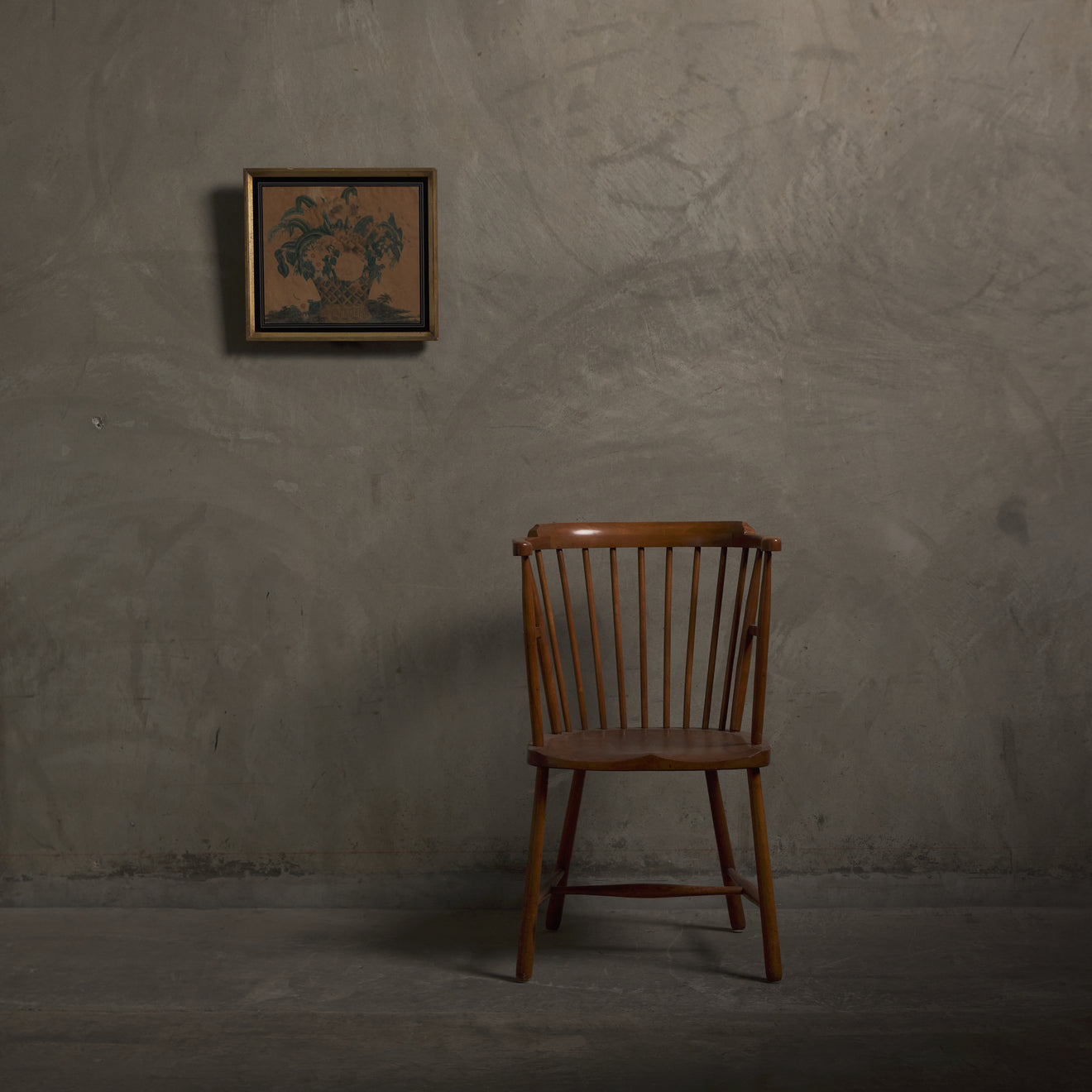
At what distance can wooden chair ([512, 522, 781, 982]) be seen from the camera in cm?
192

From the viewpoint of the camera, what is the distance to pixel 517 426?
7.86 ft

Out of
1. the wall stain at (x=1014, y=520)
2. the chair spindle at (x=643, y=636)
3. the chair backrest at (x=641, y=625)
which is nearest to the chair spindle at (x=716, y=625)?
the chair backrest at (x=641, y=625)

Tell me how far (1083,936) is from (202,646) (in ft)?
6.68

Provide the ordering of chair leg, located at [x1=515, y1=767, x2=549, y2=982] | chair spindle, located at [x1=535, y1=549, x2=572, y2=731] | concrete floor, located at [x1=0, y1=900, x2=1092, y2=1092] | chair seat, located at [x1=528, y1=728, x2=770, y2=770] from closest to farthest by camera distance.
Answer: concrete floor, located at [x1=0, y1=900, x2=1092, y2=1092] < chair seat, located at [x1=528, y1=728, x2=770, y2=770] < chair leg, located at [x1=515, y1=767, x2=549, y2=982] < chair spindle, located at [x1=535, y1=549, x2=572, y2=731]

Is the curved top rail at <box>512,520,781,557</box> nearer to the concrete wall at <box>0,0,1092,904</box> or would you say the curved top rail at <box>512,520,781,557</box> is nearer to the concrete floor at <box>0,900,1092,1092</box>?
the concrete wall at <box>0,0,1092,904</box>

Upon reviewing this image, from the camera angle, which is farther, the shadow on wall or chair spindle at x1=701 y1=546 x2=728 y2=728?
the shadow on wall

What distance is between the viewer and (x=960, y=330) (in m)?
2.38

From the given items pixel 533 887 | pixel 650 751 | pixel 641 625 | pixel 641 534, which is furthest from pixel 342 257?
pixel 533 887

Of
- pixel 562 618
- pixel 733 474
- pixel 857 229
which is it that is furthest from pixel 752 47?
pixel 562 618

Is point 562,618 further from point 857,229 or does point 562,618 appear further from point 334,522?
point 857,229

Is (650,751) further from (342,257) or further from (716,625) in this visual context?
(342,257)

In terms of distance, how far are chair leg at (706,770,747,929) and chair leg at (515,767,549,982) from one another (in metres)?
0.41

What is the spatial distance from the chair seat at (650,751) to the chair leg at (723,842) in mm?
133

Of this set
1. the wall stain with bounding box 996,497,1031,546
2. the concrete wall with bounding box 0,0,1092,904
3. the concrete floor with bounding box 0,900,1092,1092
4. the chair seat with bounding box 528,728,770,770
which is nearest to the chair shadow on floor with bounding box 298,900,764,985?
the concrete floor with bounding box 0,900,1092,1092
